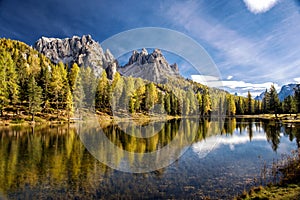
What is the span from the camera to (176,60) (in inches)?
931

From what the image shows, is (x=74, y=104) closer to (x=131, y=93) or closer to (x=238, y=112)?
(x=131, y=93)

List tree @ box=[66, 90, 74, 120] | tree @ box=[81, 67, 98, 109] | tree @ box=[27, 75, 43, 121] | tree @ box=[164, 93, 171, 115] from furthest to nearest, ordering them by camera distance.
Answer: tree @ box=[164, 93, 171, 115] < tree @ box=[81, 67, 98, 109] < tree @ box=[66, 90, 74, 120] < tree @ box=[27, 75, 43, 121]

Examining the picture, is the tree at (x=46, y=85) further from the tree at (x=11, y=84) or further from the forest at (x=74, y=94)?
the tree at (x=11, y=84)

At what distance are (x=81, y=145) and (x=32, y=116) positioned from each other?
3320cm

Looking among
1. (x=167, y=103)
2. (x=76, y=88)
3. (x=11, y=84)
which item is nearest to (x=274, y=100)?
(x=167, y=103)

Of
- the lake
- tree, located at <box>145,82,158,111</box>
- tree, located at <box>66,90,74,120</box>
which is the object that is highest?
tree, located at <box>145,82,158,111</box>

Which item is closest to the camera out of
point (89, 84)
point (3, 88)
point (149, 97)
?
point (3, 88)

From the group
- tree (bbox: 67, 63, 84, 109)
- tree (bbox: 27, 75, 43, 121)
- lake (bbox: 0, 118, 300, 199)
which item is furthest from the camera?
tree (bbox: 67, 63, 84, 109)

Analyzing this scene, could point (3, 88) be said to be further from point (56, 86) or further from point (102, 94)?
point (102, 94)

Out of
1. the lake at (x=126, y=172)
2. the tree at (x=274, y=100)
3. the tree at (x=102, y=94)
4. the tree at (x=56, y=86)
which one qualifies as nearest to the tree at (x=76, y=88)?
the tree at (x=56, y=86)

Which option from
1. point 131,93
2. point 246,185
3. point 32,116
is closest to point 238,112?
point 131,93

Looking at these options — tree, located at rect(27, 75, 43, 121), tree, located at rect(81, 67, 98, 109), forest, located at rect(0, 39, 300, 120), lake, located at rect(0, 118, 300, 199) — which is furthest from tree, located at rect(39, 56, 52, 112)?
lake, located at rect(0, 118, 300, 199)

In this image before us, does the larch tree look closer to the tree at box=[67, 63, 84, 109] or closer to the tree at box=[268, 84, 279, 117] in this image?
the tree at box=[67, 63, 84, 109]

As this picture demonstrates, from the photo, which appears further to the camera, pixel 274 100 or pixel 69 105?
pixel 274 100
